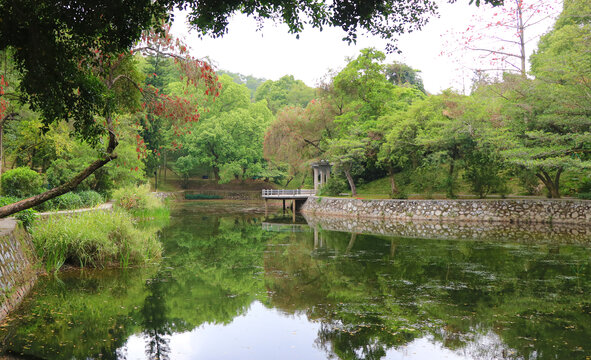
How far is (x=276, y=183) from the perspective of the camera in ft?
151

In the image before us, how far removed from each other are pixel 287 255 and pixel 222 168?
1170 inches

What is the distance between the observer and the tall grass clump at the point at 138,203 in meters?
20.1

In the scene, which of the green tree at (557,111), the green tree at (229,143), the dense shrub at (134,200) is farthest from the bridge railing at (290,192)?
the green tree at (557,111)

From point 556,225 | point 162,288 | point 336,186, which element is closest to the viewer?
point 162,288

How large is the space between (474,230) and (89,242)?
14.3 metres

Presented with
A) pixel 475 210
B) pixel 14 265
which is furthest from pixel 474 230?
pixel 14 265

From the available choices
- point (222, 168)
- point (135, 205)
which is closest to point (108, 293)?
point (135, 205)

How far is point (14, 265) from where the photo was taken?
23.7 ft

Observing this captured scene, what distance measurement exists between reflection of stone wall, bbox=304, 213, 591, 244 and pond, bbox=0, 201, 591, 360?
3.02 meters

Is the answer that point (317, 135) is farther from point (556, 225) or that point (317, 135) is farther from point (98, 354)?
point (98, 354)

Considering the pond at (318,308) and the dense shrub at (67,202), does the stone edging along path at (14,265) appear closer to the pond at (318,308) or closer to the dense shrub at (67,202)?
the pond at (318,308)

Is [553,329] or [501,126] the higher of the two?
[501,126]

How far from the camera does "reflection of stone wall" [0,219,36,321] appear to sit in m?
6.38

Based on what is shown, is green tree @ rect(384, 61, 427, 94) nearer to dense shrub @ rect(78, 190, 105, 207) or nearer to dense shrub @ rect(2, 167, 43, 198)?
dense shrub @ rect(78, 190, 105, 207)
